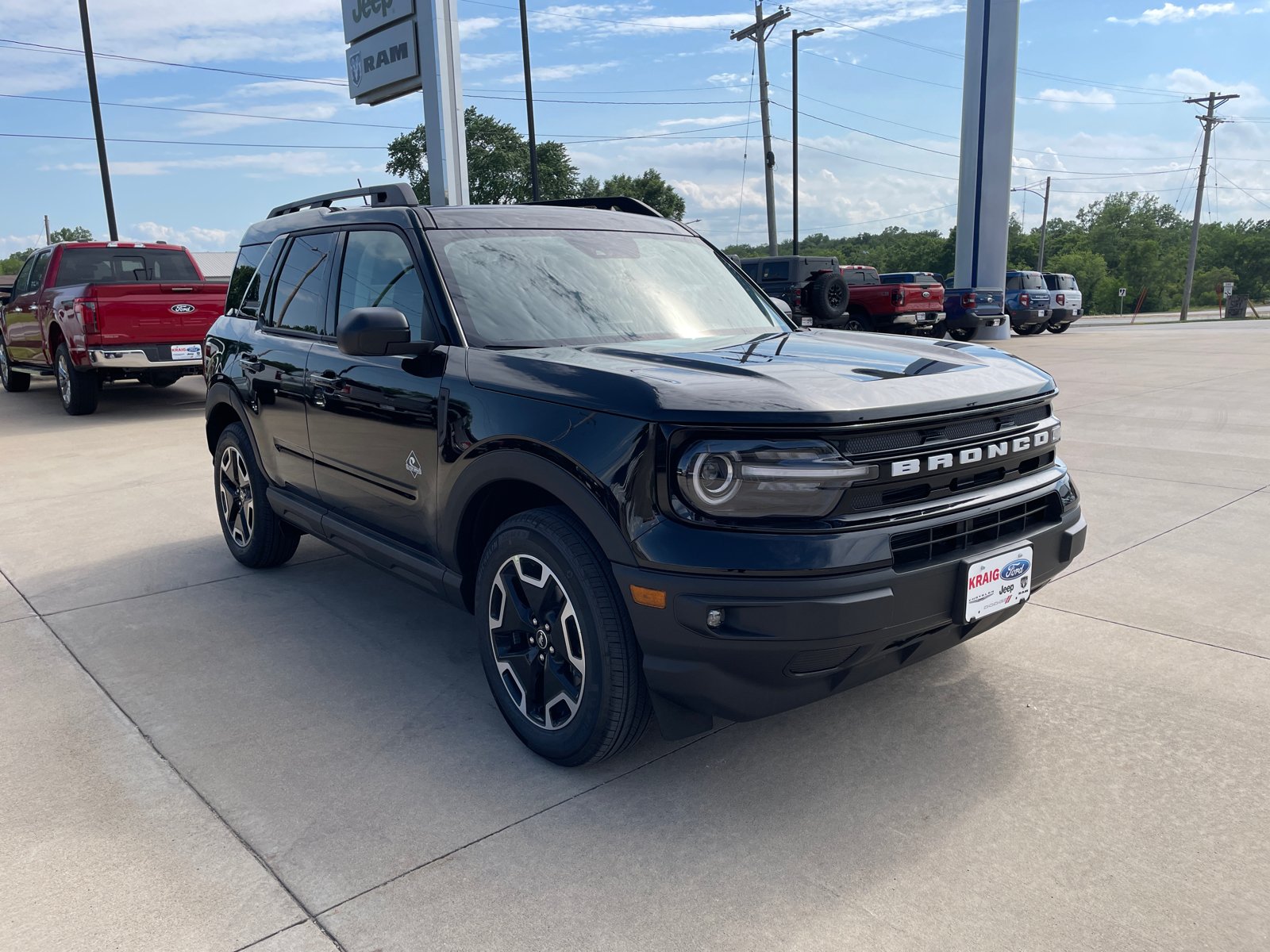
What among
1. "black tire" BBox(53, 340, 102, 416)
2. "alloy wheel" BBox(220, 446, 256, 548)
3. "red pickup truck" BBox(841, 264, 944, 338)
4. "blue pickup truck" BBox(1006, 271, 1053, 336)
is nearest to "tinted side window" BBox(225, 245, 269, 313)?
"alloy wheel" BBox(220, 446, 256, 548)

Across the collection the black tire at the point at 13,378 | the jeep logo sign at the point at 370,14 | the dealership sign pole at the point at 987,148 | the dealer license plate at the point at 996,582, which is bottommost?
the black tire at the point at 13,378

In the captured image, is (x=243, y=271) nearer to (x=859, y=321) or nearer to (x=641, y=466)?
(x=641, y=466)

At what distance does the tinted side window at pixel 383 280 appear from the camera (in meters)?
3.46

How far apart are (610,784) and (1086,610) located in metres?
2.46

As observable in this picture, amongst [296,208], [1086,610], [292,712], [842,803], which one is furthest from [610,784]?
[296,208]

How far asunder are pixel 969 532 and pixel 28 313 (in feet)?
43.8

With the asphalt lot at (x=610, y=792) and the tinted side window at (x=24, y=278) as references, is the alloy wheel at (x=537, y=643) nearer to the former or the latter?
the asphalt lot at (x=610, y=792)

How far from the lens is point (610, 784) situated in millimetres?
2865

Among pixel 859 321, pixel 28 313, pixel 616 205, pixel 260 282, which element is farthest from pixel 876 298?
pixel 260 282

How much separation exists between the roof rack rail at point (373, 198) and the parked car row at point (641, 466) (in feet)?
0.09

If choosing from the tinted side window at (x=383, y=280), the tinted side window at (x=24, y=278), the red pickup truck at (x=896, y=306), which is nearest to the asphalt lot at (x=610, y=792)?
the tinted side window at (x=383, y=280)

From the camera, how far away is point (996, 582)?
269 cm

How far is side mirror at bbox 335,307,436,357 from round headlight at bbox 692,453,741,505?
4.24ft

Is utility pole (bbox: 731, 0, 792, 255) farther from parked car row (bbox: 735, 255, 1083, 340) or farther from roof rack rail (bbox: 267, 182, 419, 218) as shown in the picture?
roof rack rail (bbox: 267, 182, 419, 218)
